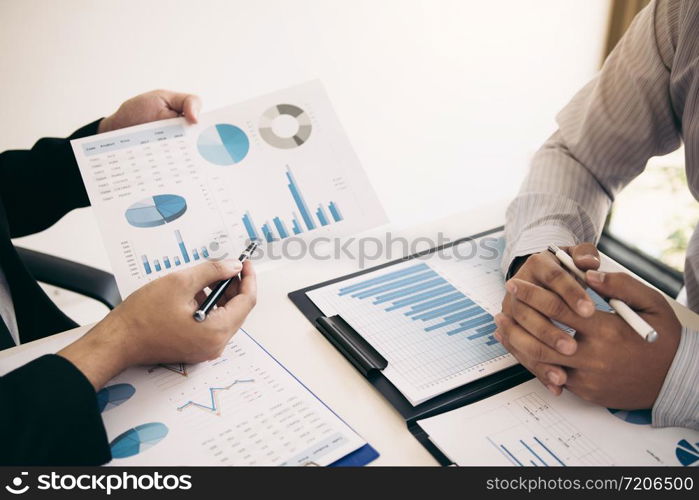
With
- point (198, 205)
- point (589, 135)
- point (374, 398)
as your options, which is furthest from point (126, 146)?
point (589, 135)

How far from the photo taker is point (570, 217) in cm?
102

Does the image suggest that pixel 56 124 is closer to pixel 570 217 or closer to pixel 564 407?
pixel 570 217

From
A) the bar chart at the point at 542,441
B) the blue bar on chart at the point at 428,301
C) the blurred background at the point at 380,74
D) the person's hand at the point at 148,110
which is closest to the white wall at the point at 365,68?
the blurred background at the point at 380,74

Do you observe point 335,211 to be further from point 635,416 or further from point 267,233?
point 635,416

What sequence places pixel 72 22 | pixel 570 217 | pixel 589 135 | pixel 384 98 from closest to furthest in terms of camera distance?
pixel 570 217 < pixel 589 135 < pixel 72 22 < pixel 384 98

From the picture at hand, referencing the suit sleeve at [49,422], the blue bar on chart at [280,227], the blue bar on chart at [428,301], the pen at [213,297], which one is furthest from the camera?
the blue bar on chart at [280,227]

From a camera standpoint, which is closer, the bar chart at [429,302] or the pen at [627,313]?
the pen at [627,313]

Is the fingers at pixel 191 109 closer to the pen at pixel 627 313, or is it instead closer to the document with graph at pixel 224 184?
the document with graph at pixel 224 184

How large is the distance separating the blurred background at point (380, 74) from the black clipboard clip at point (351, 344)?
1.42 meters

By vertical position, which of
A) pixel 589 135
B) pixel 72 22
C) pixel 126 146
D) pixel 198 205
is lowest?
pixel 589 135

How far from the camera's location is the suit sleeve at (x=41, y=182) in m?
1.17

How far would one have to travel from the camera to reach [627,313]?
0.69m

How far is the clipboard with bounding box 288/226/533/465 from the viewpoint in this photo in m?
0.71
